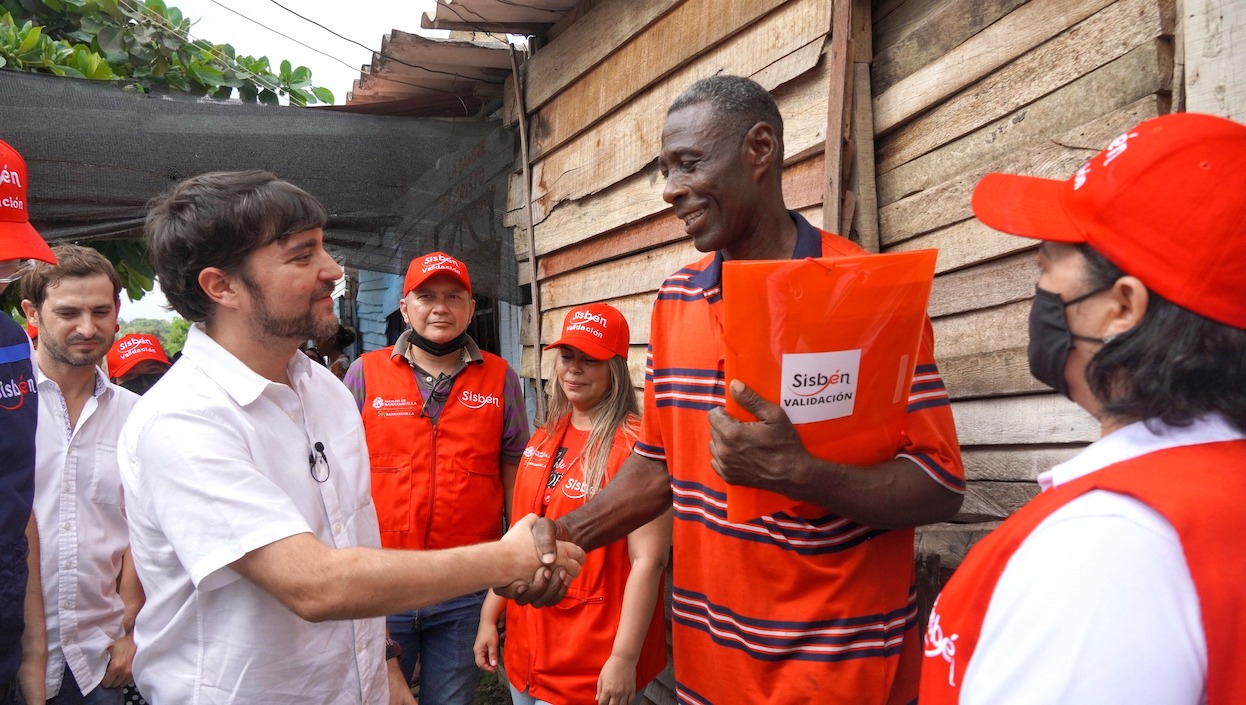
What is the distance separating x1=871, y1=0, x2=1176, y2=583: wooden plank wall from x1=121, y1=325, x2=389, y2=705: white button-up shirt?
1.81 metres

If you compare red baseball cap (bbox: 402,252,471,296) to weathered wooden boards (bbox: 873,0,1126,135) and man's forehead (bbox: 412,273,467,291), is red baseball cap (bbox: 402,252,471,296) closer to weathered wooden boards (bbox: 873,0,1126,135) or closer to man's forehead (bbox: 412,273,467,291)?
man's forehead (bbox: 412,273,467,291)

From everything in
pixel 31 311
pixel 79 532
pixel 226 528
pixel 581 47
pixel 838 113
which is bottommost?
pixel 79 532

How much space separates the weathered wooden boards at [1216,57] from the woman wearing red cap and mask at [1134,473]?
0.86 metres

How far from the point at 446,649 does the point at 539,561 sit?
1.82m

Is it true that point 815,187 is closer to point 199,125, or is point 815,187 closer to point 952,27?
point 952,27

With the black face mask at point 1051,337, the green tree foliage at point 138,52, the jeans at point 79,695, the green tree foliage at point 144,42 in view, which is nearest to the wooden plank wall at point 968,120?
the black face mask at point 1051,337

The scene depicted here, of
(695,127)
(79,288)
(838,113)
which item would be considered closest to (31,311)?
(79,288)

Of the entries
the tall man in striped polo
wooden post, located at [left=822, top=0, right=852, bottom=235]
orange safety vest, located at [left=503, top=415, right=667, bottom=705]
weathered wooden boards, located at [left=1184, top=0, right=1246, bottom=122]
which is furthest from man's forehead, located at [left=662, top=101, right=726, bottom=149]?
orange safety vest, located at [left=503, top=415, right=667, bottom=705]

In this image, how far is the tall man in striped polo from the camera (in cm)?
181

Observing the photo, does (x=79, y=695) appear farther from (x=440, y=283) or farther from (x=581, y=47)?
(x=581, y=47)

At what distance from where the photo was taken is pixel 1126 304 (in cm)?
113

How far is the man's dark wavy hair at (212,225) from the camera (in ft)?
6.71

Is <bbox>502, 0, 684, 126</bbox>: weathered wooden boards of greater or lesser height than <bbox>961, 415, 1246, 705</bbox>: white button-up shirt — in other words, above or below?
above

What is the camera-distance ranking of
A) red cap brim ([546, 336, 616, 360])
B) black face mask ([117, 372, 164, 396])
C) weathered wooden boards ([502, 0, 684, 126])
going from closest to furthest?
red cap brim ([546, 336, 616, 360]), weathered wooden boards ([502, 0, 684, 126]), black face mask ([117, 372, 164, 396])
